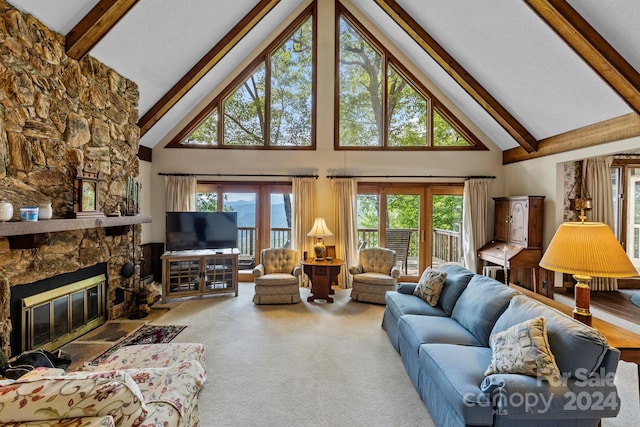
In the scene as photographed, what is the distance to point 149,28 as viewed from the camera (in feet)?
12.4

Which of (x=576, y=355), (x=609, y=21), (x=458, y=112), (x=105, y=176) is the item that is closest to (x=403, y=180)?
(x=458, y=112)

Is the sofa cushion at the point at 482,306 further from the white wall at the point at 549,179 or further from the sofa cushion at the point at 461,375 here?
the white wall at the point at 549,179

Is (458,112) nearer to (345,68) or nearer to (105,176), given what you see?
(345,68)

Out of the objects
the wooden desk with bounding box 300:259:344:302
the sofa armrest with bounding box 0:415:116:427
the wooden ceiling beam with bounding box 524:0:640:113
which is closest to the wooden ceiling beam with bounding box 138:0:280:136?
the wooden desk with bounding box 300:259:344:302

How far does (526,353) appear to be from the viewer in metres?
1.91

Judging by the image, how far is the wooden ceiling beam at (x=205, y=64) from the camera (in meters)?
4.75

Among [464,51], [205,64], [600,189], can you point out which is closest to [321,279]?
[205,64]

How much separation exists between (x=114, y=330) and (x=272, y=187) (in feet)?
11.4

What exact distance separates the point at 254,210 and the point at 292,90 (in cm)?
253

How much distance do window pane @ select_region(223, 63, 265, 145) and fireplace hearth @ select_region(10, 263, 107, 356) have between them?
3288 millimetres

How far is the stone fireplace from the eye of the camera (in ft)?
9.04

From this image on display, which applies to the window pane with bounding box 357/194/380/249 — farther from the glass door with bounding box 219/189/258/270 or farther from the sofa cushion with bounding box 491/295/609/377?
the sofa cushion with bounding box 491/295/609/377

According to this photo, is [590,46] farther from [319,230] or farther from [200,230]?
[200,230]

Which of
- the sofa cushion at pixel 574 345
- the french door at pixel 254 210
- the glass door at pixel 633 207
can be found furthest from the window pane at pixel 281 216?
the glass door at pixel 633 207
